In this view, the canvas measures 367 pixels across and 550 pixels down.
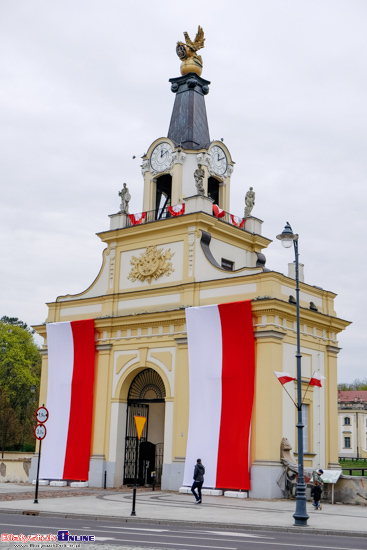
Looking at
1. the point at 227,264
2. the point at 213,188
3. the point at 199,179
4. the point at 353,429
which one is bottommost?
the point at 353,429

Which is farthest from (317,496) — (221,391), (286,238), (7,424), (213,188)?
(7,424)

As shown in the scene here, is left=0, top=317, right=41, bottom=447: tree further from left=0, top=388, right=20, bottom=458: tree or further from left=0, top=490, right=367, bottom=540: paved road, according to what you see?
left=0, top=490, right=367, bottom=540: paved road

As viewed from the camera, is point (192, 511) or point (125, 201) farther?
A: point (125, 201)

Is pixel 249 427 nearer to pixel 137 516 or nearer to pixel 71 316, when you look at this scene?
pixel 137 516

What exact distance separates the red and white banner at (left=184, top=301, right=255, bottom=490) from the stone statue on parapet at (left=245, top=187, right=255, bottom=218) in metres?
8.63

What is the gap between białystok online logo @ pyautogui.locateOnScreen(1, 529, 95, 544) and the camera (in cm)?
1346

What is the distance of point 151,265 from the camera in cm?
3519

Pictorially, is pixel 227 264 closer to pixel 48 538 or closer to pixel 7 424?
pixel 48 538

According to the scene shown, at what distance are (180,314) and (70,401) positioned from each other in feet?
26.5

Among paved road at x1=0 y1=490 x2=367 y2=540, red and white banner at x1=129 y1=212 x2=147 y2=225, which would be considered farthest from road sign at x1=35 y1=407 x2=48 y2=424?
red and white banner at x1=129 y1=212 x2=147 y2=225

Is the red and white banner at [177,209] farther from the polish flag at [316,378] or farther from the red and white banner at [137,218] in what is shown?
the polish flag at [316,378]

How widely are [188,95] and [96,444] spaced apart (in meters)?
19.7

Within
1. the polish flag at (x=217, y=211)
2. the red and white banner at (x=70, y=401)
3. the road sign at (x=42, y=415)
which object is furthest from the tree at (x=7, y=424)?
the road sign at (x=42, y=415)

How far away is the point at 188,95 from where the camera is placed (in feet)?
129
